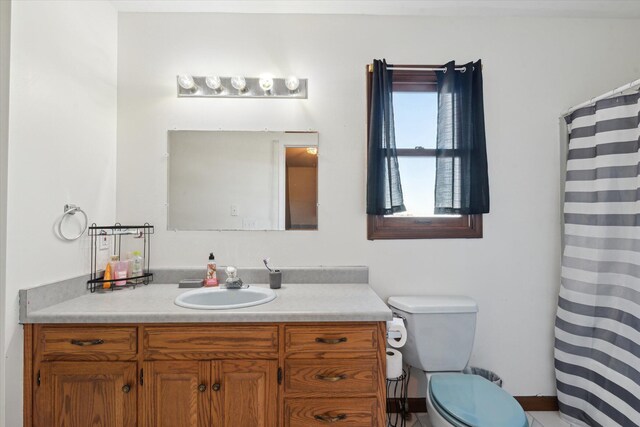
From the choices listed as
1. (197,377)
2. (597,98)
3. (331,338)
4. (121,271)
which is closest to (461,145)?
(597,98)

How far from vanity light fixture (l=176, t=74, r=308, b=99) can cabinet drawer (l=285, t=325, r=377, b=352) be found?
134 centimetres

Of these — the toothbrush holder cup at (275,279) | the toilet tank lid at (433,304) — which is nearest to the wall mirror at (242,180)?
the toothbrush holder cup at (275,279)

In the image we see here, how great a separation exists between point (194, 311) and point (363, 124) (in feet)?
4.57

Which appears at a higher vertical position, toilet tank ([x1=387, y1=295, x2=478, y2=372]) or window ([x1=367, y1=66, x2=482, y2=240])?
window ([x1=367, y1=66, x2=482, y2=240])

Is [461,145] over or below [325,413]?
over

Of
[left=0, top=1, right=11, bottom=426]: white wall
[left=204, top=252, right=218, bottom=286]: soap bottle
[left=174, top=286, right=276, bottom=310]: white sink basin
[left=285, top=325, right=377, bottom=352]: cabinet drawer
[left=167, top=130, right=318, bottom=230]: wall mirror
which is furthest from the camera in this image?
[left=167, top=130, right=318, bottom=230]: wall mirror

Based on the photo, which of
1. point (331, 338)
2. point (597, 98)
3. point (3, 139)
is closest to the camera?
point (3, 139)

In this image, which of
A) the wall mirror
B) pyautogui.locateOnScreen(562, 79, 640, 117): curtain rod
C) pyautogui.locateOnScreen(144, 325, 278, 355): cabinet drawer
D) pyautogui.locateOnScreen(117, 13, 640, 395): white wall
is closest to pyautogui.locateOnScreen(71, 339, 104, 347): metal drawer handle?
pyautogui.locateOnScreen(144, 325, 278, 355): cabinet drawer

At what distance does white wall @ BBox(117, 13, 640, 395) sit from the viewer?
1.87 meters

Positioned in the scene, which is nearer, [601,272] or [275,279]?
[601,272]

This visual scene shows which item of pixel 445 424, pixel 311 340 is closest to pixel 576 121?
pixel 445 424

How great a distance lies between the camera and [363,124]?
190 centimetres

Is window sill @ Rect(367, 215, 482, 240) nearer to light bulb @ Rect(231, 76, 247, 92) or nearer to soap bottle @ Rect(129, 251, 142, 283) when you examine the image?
light bulb @ Rect(231, 76, 247, 92)

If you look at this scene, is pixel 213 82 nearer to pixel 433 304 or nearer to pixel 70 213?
pixel 70 213
